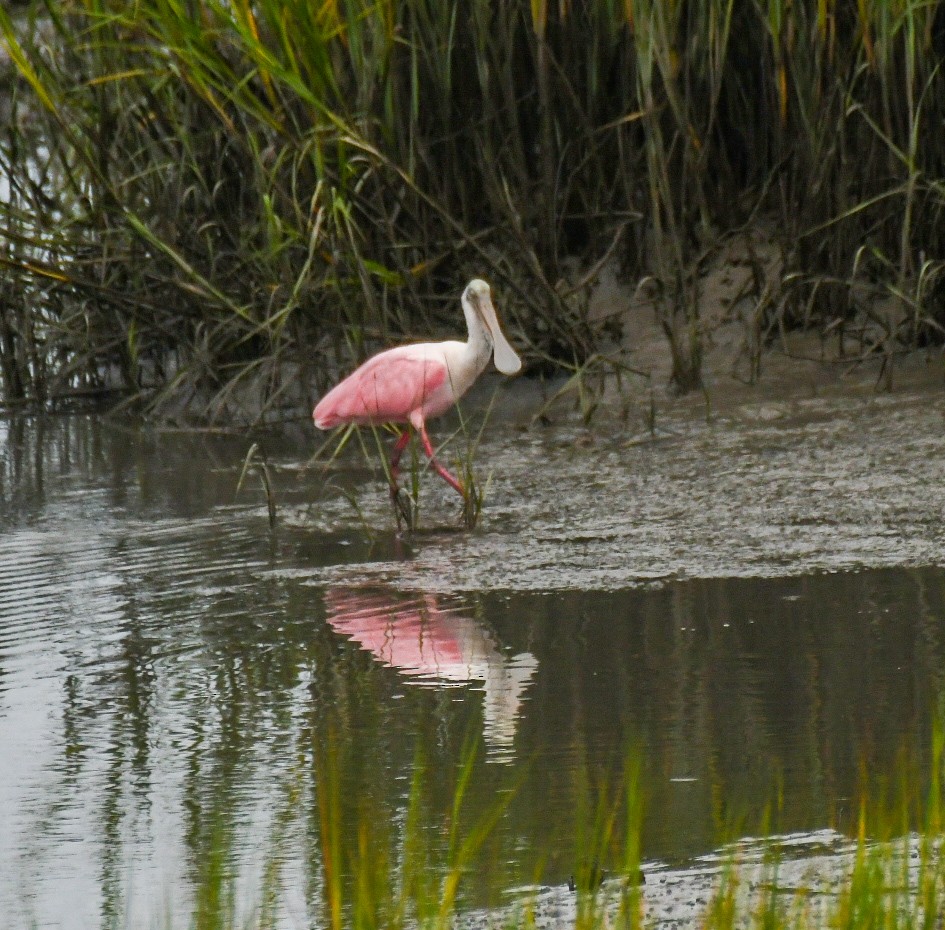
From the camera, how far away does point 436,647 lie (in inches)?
172

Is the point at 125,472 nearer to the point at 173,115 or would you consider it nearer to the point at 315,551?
the point at 173,115

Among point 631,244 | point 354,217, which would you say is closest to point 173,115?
point 354,217

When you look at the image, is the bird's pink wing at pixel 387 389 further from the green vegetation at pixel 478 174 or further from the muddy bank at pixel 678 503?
the green vegetation at pixel 478 174

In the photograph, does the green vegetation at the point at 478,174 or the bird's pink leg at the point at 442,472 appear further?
the green vegetation at the point at 478,174

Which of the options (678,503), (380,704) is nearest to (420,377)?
(678,503)

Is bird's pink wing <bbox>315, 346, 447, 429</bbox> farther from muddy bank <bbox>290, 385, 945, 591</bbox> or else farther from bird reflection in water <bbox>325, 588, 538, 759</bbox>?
bird reflection in water <bbox>325, 588, 538, 759</bbox>

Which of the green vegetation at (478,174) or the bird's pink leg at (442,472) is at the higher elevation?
the green vegetation at (478,174)

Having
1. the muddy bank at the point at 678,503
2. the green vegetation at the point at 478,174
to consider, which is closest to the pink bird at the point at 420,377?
the muddy bank at the point at 678,503

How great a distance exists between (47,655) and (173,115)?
357cm

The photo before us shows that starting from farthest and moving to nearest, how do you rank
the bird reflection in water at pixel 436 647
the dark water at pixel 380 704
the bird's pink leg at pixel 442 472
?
1. the bird's pink leg at pixel 442 472
2. the bird reflection in water at pixel 436 647
3. the dark water at pixel 380 704

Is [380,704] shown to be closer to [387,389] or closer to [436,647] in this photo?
[436,647]

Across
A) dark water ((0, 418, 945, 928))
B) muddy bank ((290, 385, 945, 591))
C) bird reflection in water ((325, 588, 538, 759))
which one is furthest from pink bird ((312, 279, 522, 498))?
bird reflection in water ((325, 588, 538, 759))

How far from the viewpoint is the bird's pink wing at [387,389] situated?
653cm

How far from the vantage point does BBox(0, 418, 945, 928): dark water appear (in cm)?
304
